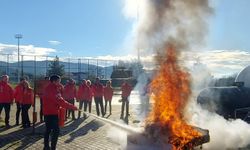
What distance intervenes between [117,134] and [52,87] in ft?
11.6

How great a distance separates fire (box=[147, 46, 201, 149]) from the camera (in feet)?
31.7

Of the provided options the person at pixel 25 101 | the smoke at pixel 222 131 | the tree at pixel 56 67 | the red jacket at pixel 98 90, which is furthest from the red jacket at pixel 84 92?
the tree at pixel 56 67

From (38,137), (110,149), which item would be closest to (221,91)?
(110,149)

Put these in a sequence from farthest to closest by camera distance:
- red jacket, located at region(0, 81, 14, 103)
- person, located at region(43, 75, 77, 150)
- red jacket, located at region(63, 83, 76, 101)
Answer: red jacket, located at region(63, 83, 76, 101)
red jacket, located at region(0, 81, 14, 103)
person, located at region(43, 75, 77, 150)

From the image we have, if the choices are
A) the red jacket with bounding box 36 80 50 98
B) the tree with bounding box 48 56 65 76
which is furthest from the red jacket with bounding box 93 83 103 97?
the tree with bounding box 48 56 65 76

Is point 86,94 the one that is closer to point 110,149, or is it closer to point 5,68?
point 110,149

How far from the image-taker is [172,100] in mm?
10320

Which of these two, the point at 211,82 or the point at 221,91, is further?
the point at 211,82

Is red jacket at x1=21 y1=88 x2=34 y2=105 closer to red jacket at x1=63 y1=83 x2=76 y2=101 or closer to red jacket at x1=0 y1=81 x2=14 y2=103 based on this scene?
red jacket at x1=0 y1=81 x2=14 y2=103

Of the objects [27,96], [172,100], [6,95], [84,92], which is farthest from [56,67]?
[172,100]

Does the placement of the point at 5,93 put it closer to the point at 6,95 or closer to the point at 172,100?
the point at 6,95

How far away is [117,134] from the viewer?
13352 mm

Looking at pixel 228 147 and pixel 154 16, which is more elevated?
pixel 154 16

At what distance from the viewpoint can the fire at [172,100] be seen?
31.7 feet
